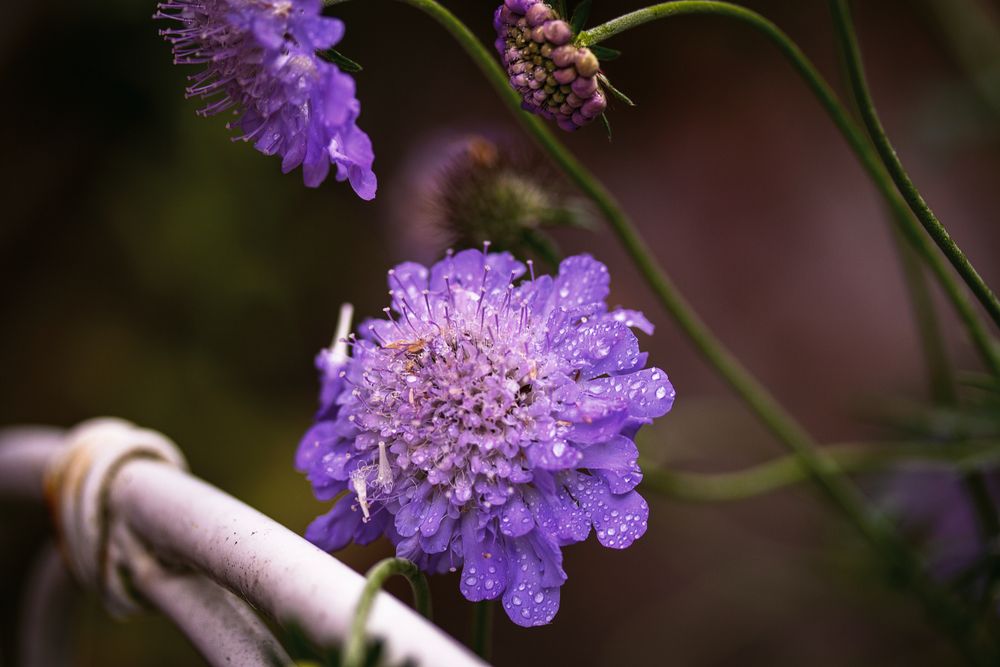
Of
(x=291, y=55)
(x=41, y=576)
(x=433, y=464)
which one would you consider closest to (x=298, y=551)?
(x=433, y=464)

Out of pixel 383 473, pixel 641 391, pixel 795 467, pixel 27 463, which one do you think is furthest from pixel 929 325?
pixel 27 463

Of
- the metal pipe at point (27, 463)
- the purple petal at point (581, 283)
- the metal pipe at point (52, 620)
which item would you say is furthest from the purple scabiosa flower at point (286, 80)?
the metal pipe at point (52, 620)

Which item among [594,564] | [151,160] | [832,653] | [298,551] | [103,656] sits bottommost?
[832,653]

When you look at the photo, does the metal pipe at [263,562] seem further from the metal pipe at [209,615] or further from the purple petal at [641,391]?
the purple petal at [641,391]

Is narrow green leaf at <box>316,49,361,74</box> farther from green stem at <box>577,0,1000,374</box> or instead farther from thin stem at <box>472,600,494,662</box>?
thin stem at <box>472,600,494,662</box>

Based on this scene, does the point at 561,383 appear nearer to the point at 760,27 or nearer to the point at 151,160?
the point at 760,27

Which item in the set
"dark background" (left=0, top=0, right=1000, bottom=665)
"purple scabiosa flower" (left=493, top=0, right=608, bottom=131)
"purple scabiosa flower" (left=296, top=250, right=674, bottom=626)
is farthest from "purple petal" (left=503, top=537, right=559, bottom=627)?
"dark background" (left=0, top=0, right=1000, bottom=665)
